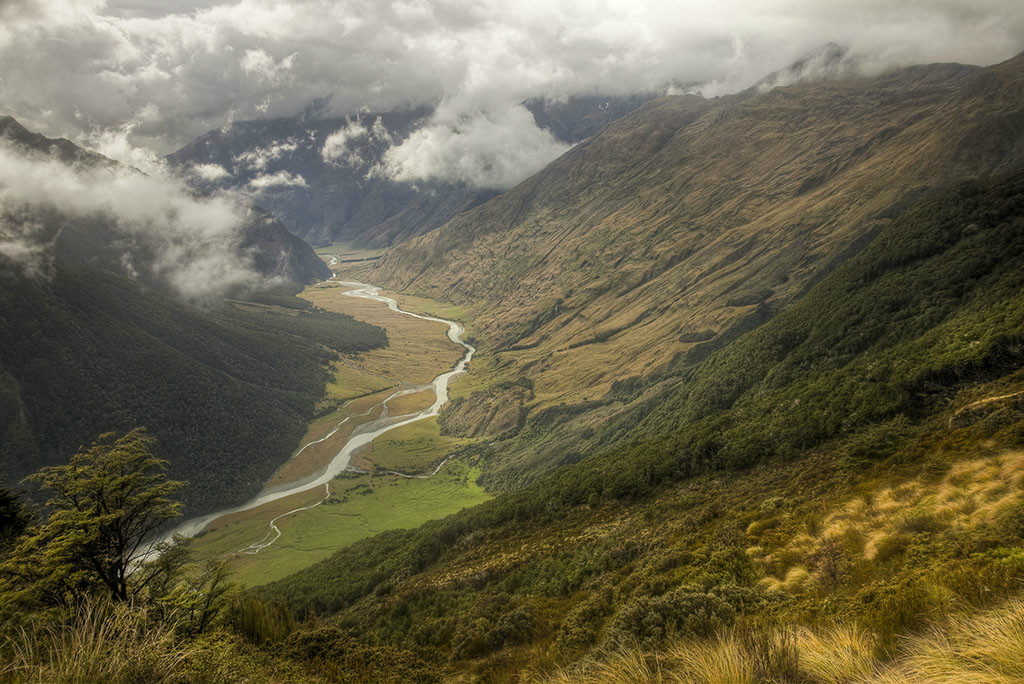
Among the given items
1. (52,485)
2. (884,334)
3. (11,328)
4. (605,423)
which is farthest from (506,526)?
(11,328)

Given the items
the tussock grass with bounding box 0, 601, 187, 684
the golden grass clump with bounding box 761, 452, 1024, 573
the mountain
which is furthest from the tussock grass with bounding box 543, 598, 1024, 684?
the mountain

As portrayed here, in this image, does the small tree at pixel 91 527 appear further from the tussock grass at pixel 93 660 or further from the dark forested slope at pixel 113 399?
the dark forested slope at pixel 113 399

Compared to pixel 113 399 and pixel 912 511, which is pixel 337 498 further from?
pixel 912 511

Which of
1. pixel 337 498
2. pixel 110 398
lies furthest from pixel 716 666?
pixel 110 398

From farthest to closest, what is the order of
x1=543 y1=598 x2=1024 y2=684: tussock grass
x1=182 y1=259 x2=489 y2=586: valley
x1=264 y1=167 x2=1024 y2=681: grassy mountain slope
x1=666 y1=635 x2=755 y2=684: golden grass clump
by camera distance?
1. x1=182 y1=259 x2=489 y2=586: valley
2. x1=264 y1=167 x2=1024 y2=681: grassy mountain slope
3. x1=666 y1=635 x2=755 y2=684: golden grass clump
4. x1=543 y1=598 x2=1024 y2=684: tussock grass

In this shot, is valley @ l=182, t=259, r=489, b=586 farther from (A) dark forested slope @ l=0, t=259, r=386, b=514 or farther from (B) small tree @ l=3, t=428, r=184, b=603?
(B) small tree @ l=3, t=428, r=184, b=603

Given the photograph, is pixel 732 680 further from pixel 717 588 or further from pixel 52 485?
pixel 52 485
